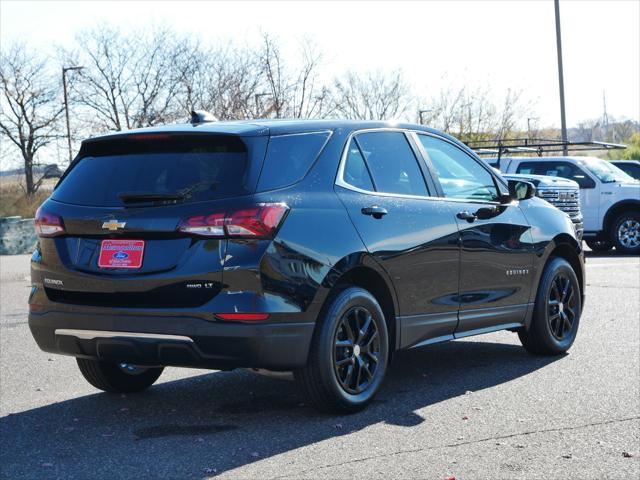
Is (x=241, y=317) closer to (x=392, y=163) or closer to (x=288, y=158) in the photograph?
(x=288, y=158)

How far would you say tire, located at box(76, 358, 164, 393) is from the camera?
659 centimetres

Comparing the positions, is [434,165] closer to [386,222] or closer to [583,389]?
[386,222]

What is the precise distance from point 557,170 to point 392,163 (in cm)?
1456

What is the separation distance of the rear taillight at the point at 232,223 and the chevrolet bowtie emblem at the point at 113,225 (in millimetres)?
354

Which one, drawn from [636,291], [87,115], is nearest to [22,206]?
[87,115]

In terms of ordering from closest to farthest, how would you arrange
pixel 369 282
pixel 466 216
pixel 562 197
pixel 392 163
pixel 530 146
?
1. pixel 369 282
2. pixel 392 163
3. pixel 466 216
4. pixel 562 197
5. pixel 530 146

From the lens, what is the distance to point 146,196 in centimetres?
561

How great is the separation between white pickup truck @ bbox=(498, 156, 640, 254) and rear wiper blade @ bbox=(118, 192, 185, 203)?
15454 millimetres

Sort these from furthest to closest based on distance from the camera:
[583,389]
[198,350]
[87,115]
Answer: [87,115]
[583,389]
[198,350]

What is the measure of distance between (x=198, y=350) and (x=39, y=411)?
148cm

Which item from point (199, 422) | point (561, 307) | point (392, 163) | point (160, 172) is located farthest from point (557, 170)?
point (160, 172)

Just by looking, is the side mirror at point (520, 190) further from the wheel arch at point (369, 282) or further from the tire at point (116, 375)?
the tire at point (116, 375)

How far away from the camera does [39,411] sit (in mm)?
6340

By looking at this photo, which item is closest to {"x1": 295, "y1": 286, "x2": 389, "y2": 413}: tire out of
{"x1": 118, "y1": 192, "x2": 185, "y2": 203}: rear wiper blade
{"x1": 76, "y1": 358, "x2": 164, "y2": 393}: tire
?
{"x1": 118, "y1": 192, "x2": 185, "y2": 203}: rear wiper blade
